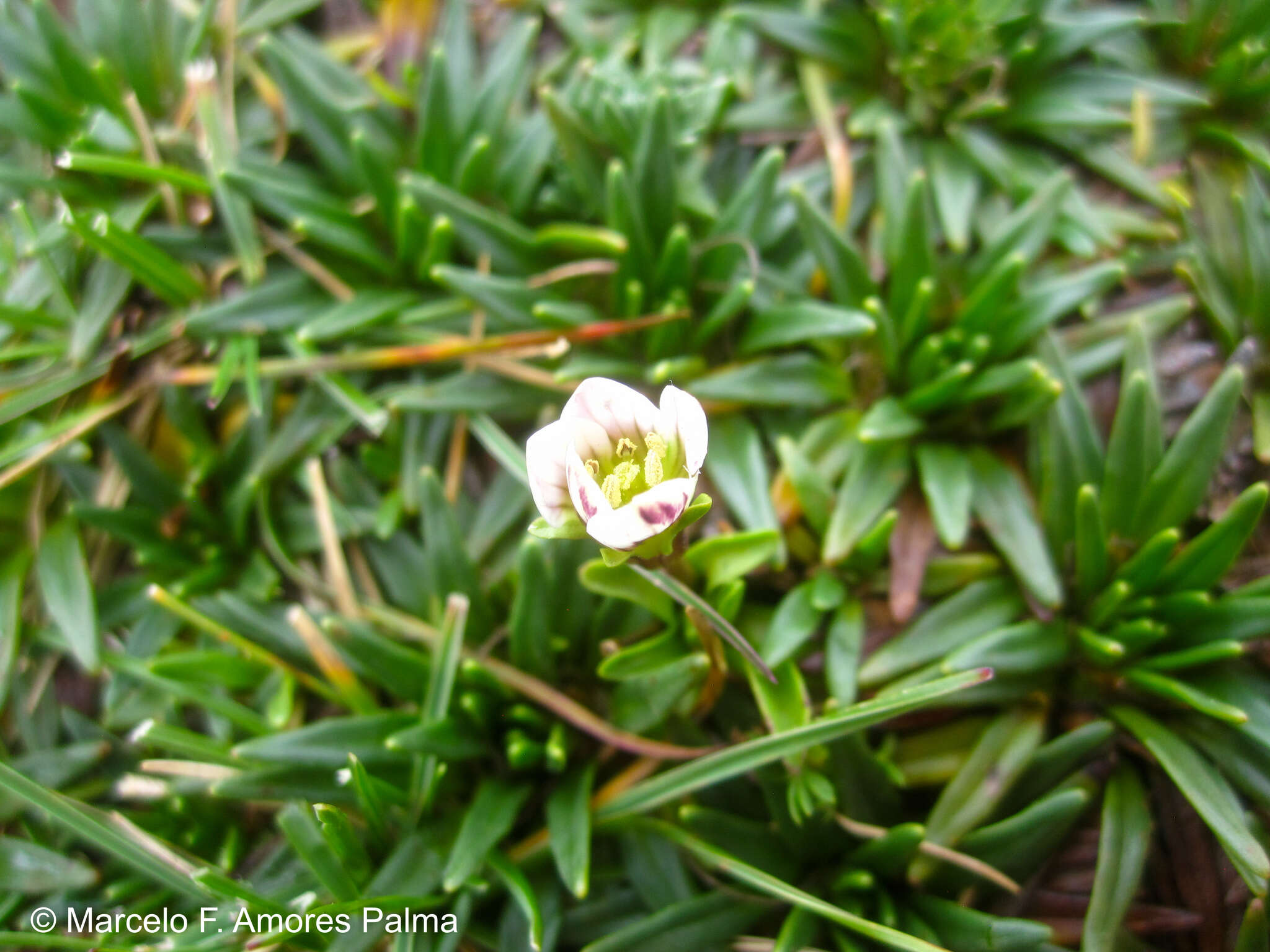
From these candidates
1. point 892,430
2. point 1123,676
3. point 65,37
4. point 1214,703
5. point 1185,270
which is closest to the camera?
point 1214,703

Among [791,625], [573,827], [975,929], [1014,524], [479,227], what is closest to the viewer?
A: [975,929]

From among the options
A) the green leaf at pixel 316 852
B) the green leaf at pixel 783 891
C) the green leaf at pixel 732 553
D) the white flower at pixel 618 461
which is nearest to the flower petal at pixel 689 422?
the white flower at pixel 618 461

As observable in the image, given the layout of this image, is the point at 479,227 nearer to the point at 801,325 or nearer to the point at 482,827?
the point at 801,325

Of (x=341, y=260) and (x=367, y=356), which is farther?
(x=341, y=260)

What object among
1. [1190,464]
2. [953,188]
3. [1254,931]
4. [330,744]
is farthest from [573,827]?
[953,188]

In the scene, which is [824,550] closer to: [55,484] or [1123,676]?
[1123,676]

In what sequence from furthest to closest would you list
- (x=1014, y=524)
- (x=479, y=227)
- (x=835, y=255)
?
1. (x=479, y=227)
2. (x=835, y=255)
3. (x=1014, y=524)

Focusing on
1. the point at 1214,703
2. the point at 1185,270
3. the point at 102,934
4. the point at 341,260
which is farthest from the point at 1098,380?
the point at 102,934

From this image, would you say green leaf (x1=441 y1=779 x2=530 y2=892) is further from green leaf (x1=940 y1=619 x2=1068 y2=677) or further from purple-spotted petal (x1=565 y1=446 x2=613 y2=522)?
green leaf (x1=940 y1=619 x2=1068 y2=677)
